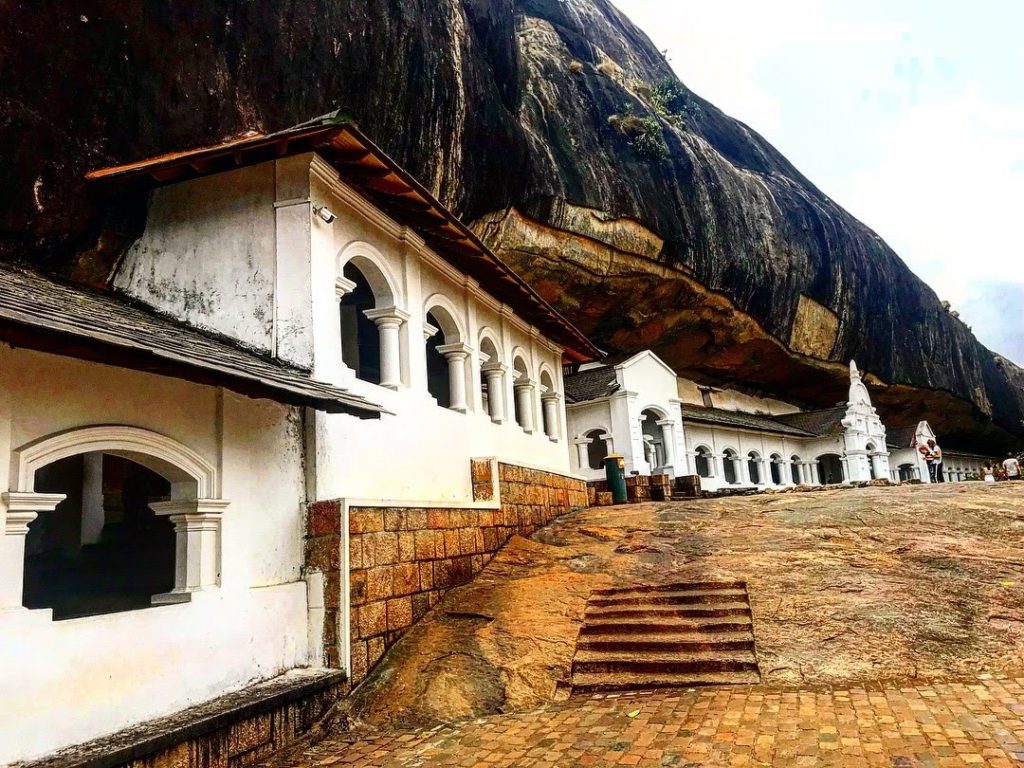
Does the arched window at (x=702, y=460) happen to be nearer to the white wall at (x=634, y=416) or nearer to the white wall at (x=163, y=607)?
the white wall at (x=634, y=416)

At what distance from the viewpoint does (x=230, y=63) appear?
8219mm

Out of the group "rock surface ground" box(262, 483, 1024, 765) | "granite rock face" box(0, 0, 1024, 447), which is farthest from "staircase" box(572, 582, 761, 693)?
"granite rock face" box(0, 0, 1024, 447)

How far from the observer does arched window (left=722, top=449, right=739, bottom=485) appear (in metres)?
25.2

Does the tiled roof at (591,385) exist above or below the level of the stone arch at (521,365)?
above

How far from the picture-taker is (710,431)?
2420cm

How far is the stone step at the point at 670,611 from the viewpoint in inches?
275

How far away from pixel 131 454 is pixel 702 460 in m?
22.5

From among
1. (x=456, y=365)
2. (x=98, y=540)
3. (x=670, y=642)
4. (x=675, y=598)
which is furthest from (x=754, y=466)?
(x=98, y=540)

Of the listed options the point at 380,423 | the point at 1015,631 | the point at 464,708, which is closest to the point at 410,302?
the point at 380,423

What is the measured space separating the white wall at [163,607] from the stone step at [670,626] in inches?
109

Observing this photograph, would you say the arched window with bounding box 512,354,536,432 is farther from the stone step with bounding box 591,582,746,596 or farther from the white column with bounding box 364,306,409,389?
the stone step with bounding box 591,582,746,596

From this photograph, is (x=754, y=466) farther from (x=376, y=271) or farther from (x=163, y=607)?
(x=163, y=607)

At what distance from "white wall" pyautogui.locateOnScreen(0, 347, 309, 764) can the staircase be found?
8.54ft

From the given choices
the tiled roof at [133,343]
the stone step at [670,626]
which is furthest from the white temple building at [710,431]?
the tiled roof at [133,343]
